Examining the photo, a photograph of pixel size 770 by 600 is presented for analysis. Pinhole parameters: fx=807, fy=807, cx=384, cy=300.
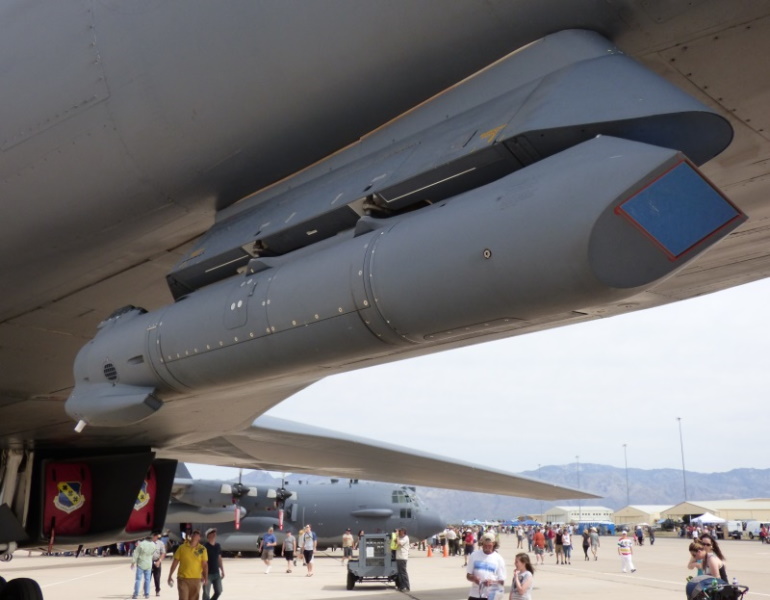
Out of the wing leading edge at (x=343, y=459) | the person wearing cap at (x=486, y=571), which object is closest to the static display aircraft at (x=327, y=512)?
the wing leading edge at (x=343, y=459)

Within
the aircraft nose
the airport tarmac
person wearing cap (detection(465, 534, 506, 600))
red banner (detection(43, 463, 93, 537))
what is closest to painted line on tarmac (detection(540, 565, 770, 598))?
the airport tarmac

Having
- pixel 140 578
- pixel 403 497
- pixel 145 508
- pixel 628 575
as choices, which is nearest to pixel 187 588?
pixel 145 508

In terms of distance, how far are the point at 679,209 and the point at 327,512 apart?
111 feet

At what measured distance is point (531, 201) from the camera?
366cm

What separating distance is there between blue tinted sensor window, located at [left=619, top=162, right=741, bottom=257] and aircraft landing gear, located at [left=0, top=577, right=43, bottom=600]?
9773 mm

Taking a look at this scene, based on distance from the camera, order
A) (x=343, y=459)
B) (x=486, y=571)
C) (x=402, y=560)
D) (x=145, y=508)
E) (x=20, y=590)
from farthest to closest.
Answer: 1. (x=402, y=560)
2. (x=343, y=459)
3. (x=145, y=508)
4. (x=20, y=590)
5. (x=486, y=571)

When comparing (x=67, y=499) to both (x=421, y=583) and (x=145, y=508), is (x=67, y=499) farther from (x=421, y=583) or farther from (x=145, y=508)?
(x=421, y=583)

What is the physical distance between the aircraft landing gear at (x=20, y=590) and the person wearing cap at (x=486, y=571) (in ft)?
19.5

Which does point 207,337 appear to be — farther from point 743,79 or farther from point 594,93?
point 743,79

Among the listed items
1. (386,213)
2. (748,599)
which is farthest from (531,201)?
(748,599)

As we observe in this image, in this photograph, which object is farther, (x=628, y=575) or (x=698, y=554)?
(x=628, y=575)

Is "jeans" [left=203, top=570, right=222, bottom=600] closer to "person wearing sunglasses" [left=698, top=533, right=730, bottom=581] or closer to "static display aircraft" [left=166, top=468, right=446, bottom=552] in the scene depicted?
"person wearing sunglasses" [left=698, top=533, right=730, bottom=581]

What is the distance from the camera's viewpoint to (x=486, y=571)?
7.87 metres

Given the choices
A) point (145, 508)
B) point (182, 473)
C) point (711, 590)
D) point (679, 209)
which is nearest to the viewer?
point (679, 209)
